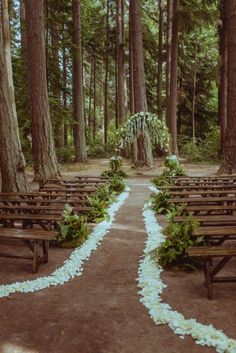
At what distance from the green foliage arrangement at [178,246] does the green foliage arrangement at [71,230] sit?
1.69m

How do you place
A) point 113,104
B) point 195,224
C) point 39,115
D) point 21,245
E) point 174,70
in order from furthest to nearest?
point 113,104 < point 174,70 < point 39,115 < point 21,245 < point 195,224

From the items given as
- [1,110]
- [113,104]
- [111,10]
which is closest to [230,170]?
[1,110]

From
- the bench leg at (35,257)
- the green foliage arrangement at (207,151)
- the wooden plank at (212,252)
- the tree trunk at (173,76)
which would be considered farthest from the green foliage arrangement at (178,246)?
the green foliage arrangement at (207,151)

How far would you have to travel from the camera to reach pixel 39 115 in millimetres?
13445

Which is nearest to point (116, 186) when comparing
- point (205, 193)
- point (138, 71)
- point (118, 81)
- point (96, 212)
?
point (96, 212)

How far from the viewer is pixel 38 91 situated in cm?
1347

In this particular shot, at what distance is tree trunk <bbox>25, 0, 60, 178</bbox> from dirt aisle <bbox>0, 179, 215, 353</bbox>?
8.16m

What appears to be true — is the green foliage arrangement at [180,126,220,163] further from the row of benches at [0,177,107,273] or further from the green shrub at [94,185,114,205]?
the green shrub at [94,185,114,205]

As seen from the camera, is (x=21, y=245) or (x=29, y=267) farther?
(x=21, y=245)

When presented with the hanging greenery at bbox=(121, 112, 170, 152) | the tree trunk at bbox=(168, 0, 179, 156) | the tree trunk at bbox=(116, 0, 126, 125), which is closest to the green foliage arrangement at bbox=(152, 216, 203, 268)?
the hanging greenery at bbox=(121, 112, 170, 152)

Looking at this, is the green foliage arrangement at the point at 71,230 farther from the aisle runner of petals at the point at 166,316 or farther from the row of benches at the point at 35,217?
the aisle runner of petals at the point at 166,316

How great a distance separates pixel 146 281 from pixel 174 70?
18060 mm

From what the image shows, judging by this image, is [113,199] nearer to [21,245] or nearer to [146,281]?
[21,245]

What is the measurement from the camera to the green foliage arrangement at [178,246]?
5656 mm
